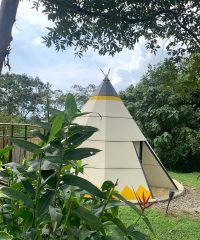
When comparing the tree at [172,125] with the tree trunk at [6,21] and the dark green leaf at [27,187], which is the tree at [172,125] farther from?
the dark green leaf at [27,187]

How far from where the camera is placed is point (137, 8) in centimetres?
382

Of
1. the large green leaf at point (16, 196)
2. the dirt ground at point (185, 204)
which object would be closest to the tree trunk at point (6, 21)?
the large green leaf at point (16, 196)

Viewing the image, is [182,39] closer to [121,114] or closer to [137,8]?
[137,8]

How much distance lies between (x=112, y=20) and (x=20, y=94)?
30.2 meters

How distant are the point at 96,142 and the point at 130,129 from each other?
0.94 m

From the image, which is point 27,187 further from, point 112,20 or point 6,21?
point 112,20

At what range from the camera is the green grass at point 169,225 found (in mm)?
5398

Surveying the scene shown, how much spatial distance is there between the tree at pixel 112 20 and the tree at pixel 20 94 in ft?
90.2

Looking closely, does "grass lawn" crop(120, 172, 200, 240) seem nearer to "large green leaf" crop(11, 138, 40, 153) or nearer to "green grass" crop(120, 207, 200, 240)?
"green grass" crop(120, 207, 200, 240)

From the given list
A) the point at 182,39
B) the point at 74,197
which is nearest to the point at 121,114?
the point at 182,39

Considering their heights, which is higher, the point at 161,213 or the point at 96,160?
the point at 96,160

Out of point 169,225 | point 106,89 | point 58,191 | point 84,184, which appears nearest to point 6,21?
point 58,191

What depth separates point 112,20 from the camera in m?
3.66

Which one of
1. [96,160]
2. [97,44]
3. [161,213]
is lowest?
[161,213]
